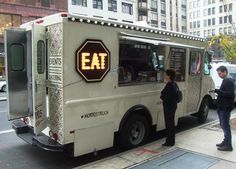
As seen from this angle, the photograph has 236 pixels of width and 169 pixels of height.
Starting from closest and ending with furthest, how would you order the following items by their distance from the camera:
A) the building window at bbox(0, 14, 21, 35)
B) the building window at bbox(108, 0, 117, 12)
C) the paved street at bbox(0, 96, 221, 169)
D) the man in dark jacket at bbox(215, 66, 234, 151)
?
the paved street at bbox(0, 96, 221, 169)
the man in dark jacket at bbox(215, 66, 234, 151)
the building window at bbox(0, 14, 21, 35)
the building window at bbox(108, 0, 117, 12)

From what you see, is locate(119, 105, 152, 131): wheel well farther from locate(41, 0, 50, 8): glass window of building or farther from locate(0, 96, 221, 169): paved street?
locate(41, 0, 50, 8): glass window of building

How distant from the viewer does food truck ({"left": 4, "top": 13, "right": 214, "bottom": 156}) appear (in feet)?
19.2

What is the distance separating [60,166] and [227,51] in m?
23.8

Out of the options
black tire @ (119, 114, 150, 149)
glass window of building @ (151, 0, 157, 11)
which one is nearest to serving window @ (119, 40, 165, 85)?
black tire @ (119, 114, 150, 149)

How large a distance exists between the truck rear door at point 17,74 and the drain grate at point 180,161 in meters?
2.68

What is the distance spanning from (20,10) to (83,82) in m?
30.1

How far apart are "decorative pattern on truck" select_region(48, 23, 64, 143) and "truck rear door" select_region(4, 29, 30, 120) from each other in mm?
825

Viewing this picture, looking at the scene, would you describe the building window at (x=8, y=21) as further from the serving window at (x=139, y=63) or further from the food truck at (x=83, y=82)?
the serving window at (x=139, y=63)

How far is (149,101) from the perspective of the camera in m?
7.64

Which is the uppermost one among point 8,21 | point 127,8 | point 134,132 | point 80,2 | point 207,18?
point 207,18

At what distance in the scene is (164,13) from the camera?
71.4 m

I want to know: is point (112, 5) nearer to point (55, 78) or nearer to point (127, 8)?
point (127, 8)

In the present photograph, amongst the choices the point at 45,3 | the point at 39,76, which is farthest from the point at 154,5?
the point at 39,76

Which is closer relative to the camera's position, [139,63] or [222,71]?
[222,71]
